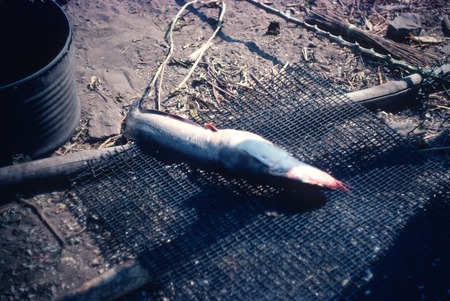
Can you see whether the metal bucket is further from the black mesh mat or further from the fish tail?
the fish tail

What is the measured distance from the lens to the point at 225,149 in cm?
399

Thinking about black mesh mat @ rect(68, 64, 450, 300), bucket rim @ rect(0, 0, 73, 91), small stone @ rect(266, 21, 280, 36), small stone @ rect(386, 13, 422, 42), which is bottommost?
black mesh mat @ rect(68, 64, 450, 300)

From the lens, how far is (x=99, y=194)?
13.6ft

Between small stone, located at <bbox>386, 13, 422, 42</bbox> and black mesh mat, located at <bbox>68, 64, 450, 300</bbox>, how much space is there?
110 inches

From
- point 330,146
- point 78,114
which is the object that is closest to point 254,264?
point 330,146

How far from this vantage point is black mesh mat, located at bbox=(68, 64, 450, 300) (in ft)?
11.0

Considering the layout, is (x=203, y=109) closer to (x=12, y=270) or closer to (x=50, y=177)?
(x=50, y=177)

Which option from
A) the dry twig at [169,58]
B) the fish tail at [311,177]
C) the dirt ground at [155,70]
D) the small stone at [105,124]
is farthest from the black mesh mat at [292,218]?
the dry twig at [169,58]

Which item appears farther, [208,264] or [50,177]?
[50,177]

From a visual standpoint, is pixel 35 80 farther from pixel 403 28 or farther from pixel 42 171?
pixel 403 28

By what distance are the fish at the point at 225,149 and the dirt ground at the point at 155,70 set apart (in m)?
0.78

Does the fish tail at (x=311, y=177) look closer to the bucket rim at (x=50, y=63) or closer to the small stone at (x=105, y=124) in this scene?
the small stone at (x=105, y=124)

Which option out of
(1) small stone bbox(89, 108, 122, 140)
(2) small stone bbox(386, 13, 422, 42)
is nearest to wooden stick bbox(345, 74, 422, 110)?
(2) small stone bbox(386, 13, 422, 42)

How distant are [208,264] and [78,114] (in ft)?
10.0
